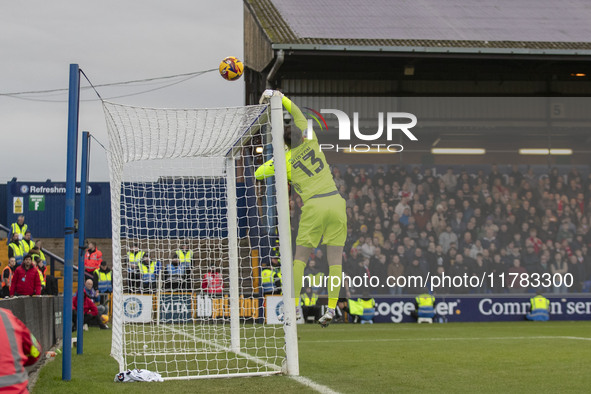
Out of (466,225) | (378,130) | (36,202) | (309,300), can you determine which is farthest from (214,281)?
(36,202)

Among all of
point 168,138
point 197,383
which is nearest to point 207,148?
point 168,138

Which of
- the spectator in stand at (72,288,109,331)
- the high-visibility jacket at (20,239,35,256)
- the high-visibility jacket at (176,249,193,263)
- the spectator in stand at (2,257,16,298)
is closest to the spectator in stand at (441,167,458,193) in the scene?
the spectator in stand at (72,288,109,331)

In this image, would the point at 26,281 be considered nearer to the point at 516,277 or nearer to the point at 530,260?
the point at 516,277

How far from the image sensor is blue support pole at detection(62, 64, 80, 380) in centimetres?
879

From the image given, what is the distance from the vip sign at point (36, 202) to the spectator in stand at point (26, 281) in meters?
17.5

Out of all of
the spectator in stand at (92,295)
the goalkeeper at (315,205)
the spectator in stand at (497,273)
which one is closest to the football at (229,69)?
the goalkeeper at (315,205)

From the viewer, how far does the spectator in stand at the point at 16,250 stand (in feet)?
76.9

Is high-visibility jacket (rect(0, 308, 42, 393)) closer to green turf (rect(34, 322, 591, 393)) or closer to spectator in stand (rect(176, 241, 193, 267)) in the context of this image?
green turf (rect(34, 322, 591, 393))

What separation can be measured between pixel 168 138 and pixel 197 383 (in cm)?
341

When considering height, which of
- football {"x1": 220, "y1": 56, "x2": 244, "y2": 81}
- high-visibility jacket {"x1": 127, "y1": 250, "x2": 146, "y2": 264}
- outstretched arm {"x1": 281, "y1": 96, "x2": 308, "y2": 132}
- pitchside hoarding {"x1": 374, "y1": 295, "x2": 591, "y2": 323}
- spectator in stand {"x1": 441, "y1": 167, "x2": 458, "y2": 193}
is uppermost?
spectator in stand {"x1": 441, "y1": 167, "x2": 458, "y2": 193}

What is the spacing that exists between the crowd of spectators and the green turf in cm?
1077

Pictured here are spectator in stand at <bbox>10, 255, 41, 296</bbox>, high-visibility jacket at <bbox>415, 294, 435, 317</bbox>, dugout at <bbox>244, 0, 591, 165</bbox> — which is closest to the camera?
spectator in stand at <bbox>10, 255, 41, 296</bbox>

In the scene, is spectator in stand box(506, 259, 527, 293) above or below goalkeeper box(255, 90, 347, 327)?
below

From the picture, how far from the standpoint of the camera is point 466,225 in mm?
26938
